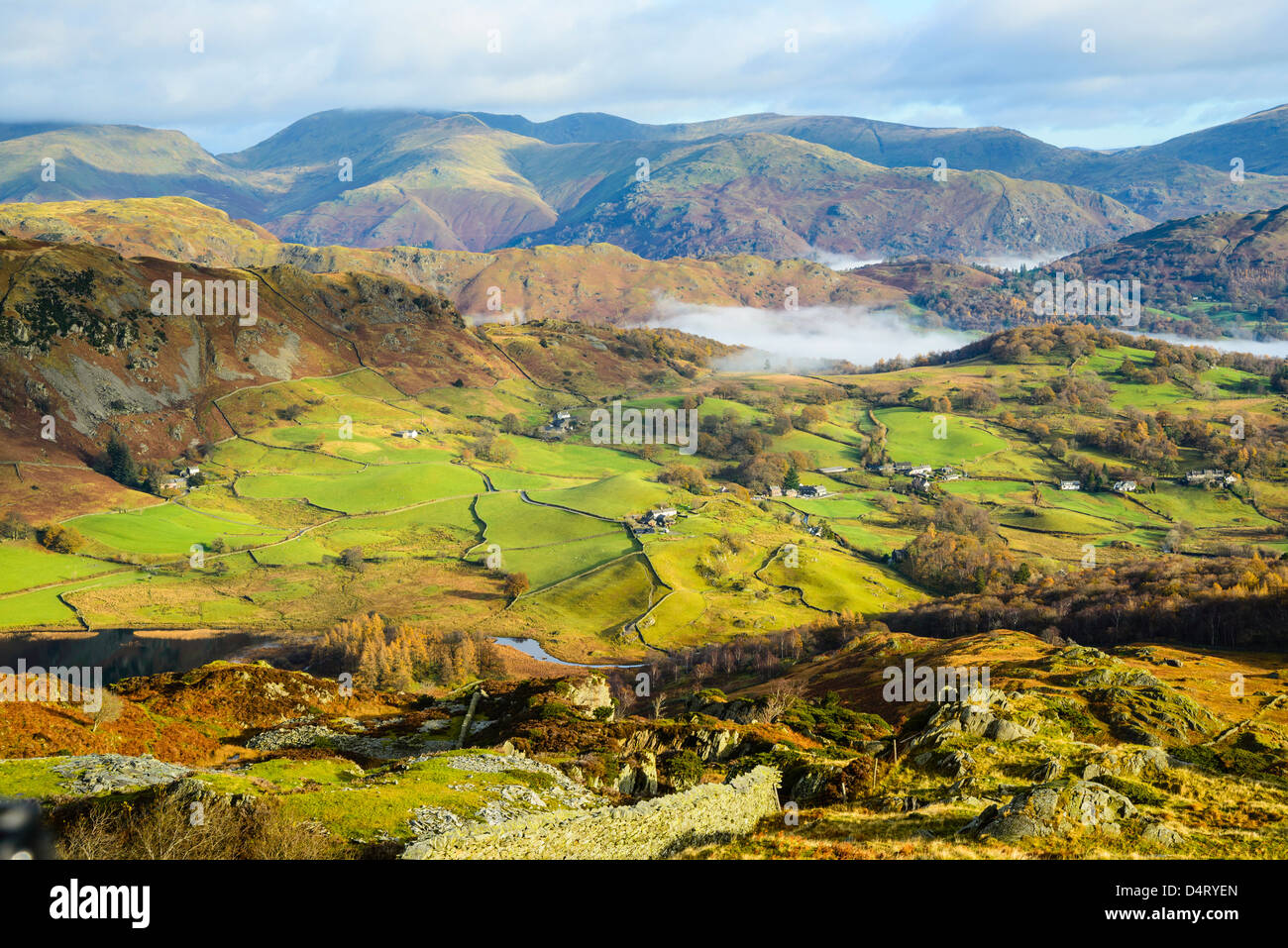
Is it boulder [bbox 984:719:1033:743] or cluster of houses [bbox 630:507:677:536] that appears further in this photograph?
cluster of houses [bbox 630:507:677:536]

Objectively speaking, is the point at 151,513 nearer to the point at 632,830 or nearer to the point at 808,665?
the point at 808,665

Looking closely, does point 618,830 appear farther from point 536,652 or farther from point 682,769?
point 536,652

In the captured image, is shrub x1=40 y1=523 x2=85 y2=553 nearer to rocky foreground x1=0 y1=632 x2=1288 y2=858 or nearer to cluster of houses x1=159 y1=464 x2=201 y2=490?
cluster of houses x1=159 y1=464 x2=201 y2=490

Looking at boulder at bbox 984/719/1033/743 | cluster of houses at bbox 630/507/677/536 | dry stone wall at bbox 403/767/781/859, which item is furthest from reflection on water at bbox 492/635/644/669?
dry stone wall at bbox 403/767/781/859

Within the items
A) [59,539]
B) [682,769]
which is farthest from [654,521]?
[682,769]

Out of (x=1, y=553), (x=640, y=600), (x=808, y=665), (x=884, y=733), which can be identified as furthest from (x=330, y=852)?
(x=1, y=553)

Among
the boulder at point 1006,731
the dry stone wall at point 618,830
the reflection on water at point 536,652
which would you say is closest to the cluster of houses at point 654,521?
the reflection on water at point 536,652
